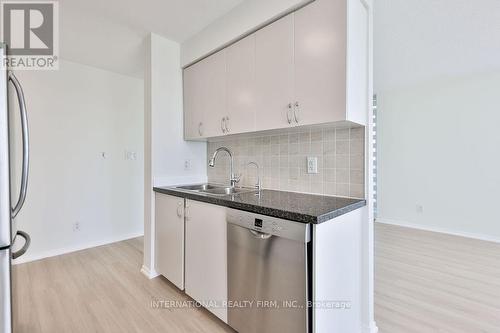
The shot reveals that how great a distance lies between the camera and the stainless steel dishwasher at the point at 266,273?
3.77ft

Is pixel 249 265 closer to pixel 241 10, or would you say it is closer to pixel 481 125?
pixel 241 10

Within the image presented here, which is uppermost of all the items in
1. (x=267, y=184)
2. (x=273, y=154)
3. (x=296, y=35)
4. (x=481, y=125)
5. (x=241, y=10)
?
(x=241, y=10)

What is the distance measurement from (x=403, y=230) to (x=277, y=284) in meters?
3.60

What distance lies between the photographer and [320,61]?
1.46 meters

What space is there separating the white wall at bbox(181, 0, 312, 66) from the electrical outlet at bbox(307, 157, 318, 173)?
3.54ft

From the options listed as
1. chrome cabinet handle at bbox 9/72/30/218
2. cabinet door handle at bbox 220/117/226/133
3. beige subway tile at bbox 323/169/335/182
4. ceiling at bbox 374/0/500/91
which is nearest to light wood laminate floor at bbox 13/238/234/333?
chrome cabinet handle at bbox 9/72/30/218

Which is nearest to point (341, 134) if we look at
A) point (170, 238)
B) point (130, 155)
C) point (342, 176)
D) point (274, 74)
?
point (342, 176)

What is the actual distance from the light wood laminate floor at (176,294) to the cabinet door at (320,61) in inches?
62.2

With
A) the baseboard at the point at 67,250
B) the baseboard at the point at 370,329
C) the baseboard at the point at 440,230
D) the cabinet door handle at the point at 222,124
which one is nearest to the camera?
the baseboard at the point at 370,329

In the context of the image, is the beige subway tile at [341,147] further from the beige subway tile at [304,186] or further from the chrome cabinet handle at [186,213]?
the chrome cabinet handle at [186,213]

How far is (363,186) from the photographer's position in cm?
155

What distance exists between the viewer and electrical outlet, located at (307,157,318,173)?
1.81 metres

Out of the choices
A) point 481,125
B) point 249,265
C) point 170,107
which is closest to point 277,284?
Answer: point 249,265

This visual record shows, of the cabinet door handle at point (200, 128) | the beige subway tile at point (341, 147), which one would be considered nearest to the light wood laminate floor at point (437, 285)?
the beige subway tile at point (341, 147)
